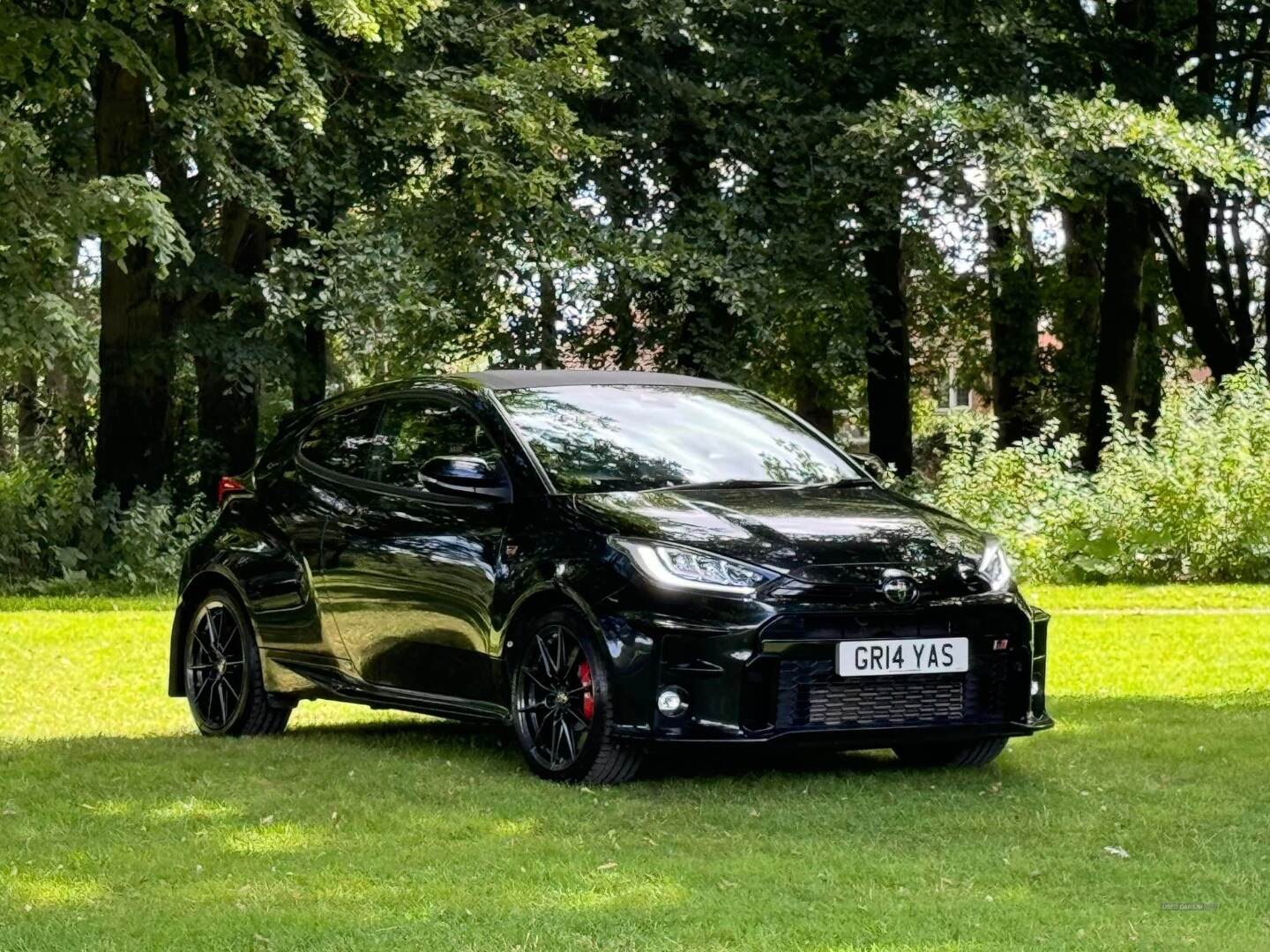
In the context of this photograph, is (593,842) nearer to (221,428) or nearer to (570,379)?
(570,379)

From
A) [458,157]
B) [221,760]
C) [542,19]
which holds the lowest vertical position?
[221,760]

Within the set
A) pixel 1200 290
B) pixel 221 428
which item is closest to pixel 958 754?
pixel 221 428

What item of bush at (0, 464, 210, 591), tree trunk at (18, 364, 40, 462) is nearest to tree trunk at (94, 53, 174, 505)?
bush at (0, 464, 210, 591)

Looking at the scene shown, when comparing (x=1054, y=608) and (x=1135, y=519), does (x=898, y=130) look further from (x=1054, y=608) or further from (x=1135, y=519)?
(x=1054, y=608)

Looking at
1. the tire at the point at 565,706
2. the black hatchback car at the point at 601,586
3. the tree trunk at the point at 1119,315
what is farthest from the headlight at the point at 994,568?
the tree trunk at the point at 1119,315

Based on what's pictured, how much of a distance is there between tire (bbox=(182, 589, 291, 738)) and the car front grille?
10.3 feet

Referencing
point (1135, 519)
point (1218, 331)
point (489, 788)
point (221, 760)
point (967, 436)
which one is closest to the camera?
point (489, 788)

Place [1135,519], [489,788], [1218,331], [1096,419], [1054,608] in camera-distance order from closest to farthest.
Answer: [489,788] < [1054,608] < [1135,519] < [1096,419] < [1218,331]

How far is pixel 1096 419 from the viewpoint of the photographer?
102ft

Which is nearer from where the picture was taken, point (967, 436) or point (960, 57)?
point (967, 436)

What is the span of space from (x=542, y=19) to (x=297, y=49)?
12.5 feet

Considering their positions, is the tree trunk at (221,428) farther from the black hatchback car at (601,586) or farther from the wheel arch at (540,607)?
the wheel arch at (540,607)

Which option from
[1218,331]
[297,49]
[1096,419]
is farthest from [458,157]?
[1218,331]

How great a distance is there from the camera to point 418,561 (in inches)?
350
